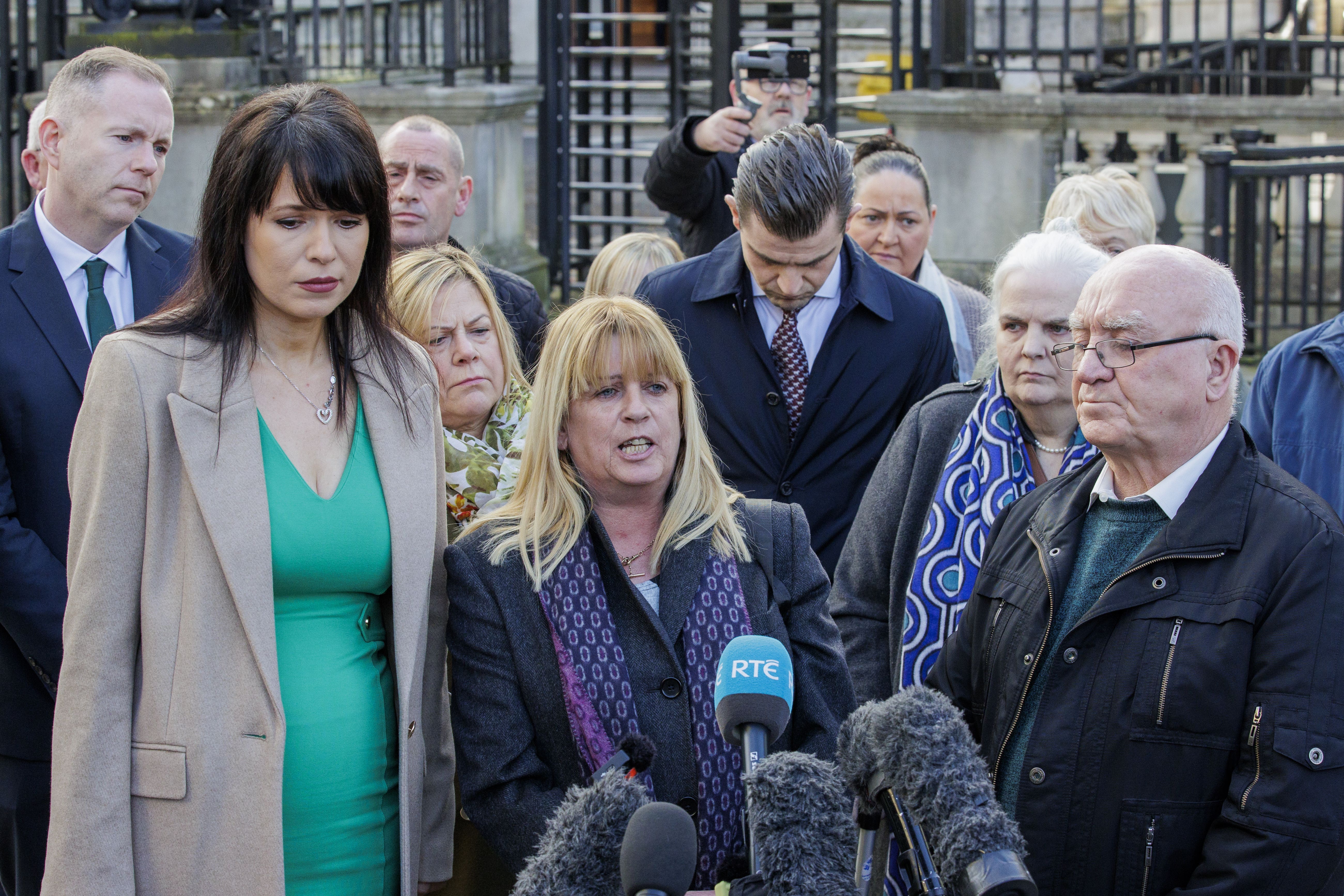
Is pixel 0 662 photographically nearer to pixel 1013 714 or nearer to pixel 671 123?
pixel 1013 714

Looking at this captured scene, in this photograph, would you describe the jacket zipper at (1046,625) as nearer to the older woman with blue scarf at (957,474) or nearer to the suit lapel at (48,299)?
the older woman with blue scarf at (957,474)

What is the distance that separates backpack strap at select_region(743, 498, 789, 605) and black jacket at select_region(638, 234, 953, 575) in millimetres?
1058

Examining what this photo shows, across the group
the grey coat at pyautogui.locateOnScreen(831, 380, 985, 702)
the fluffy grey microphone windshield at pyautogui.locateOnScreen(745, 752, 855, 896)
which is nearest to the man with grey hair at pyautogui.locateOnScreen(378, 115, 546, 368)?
the grey coat at pyautogui.locateOnScreen(831, 380, 985, 702)

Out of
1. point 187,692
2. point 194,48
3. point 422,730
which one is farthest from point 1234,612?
point 194,48

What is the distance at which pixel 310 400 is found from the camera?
2.71 meters

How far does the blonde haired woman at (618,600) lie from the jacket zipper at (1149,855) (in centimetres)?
61

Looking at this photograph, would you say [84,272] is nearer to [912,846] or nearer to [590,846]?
[590,846]

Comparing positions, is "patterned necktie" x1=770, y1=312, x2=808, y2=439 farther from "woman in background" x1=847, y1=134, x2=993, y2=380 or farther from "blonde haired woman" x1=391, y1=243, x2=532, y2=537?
"woman in background" x1=847, y1=134, x2=993, y2=380

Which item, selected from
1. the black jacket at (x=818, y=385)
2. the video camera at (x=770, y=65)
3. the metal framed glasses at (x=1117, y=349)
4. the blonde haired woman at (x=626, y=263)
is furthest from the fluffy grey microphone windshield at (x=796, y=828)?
the video camera at (x=770, y=65)

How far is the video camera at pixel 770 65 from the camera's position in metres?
5.85

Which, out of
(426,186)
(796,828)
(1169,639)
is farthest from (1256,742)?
(426,186)

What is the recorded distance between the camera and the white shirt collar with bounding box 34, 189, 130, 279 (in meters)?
3.79

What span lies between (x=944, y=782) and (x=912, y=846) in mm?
101

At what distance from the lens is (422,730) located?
111 inches
